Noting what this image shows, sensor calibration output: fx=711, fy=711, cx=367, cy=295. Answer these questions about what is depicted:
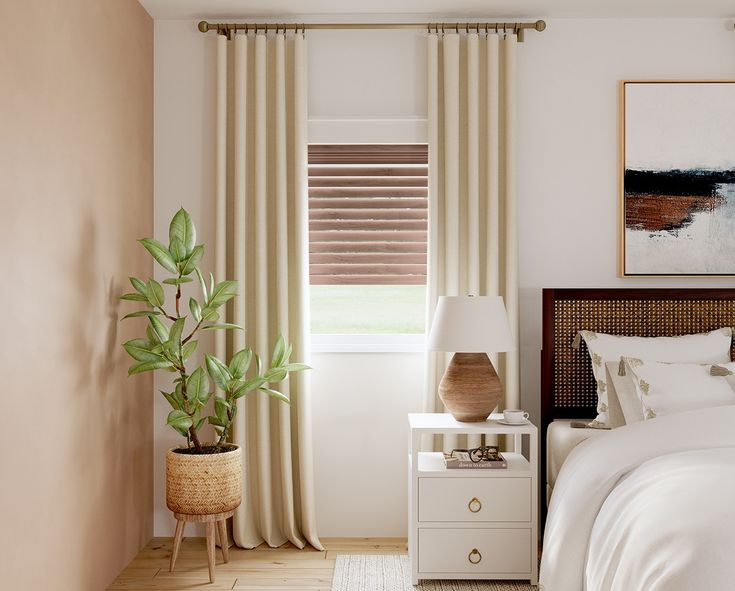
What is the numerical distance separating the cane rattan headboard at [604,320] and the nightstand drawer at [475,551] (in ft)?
2.09

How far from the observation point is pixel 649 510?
191cm

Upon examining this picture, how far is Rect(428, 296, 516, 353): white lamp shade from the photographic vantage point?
2904 mm

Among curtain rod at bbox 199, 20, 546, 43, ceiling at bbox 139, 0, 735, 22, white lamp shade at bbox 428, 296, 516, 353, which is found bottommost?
white lamp shade at bbox 428, 296, 516, 353

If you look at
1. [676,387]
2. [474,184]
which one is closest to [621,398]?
[676,387]

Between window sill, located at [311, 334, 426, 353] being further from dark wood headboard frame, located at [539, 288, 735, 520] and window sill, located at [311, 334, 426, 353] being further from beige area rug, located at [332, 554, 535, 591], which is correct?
beige area rug, located at [332, 554, 535, 591]

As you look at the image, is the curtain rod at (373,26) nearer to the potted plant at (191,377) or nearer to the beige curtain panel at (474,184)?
the beige curtain panel at (474,184)

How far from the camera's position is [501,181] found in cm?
337

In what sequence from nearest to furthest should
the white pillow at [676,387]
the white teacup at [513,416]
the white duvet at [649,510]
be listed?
the white duvet at [649,510], the white pillow at [676,387], the white teacup at [513,416]

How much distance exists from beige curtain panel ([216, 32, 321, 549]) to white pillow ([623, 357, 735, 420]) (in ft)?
4.82

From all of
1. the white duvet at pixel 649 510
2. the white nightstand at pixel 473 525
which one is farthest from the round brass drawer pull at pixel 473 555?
the white duvet at pixel 649 510

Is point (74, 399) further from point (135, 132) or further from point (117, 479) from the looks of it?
point (135, 132)

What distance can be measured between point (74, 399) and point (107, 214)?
30.1 inches

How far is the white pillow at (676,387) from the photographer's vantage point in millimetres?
2707

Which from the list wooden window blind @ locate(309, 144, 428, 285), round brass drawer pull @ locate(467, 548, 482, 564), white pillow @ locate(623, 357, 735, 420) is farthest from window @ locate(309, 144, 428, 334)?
round brass drawer pull @ locate(467, 548, 482, 564)
